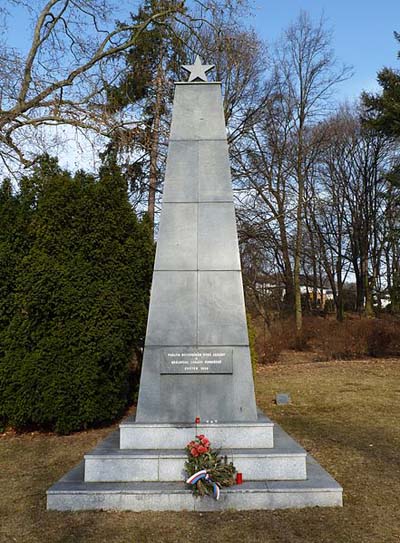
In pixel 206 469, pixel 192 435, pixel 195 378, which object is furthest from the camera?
pixel 195 378

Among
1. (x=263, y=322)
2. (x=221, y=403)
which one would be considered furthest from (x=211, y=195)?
(x=263, y=322)

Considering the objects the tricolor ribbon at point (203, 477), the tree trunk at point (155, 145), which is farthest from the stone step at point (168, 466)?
the tree trunk at point (155, 145)

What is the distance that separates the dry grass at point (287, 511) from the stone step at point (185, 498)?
Result: 0.09 metres

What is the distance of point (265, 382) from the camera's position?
12.4m

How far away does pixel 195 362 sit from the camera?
5.44 metres

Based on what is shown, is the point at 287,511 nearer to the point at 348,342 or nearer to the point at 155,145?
the point at 155,145

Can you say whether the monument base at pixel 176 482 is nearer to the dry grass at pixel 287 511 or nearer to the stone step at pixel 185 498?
the stone step at pixel 185 498

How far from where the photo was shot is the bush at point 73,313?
7.24 metres

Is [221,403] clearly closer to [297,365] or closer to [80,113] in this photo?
[80,113]

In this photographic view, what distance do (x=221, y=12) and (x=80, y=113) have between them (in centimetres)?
532

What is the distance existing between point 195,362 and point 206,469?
1.28 metres

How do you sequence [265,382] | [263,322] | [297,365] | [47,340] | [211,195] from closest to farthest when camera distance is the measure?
1. [211,195]
2. [47,340]
3. [265,382]
4. [297,365]
5. [263,322]

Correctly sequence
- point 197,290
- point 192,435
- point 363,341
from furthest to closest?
point 363,341
point 197,290
point 192,435

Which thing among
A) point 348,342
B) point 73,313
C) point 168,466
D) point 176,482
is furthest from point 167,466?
point 348,342
